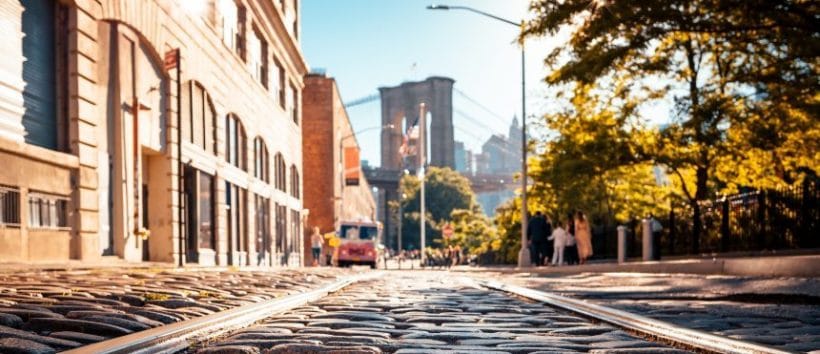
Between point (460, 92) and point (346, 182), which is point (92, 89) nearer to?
point (346, 182)

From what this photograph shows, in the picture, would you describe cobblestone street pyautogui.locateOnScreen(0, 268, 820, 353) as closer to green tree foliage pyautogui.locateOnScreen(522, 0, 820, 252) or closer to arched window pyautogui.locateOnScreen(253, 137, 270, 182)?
green tree foliage pyautogui.locateOnScreen(522, 0, 820, 252)

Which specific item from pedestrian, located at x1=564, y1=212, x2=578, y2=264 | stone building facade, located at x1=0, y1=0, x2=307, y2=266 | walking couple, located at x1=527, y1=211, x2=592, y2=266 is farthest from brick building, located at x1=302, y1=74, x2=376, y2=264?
pedestrian, located at x1=564, y1=212, x2=578, y2=264

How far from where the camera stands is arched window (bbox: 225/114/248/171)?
95.7ft

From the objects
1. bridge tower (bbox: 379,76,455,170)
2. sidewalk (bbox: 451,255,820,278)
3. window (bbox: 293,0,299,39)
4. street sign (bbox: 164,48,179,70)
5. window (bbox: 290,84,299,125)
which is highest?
bridge tower (bbox: 379,76,455,170)

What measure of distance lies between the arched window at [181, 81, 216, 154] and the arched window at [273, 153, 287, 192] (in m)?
12.9

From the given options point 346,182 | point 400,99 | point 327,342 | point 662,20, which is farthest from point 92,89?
point 400,99

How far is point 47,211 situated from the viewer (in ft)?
48.5

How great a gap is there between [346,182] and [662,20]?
58.9 m

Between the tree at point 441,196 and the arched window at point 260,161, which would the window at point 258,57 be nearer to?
the arched window at point 260,161

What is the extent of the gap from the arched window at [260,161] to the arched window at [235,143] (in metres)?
2.14

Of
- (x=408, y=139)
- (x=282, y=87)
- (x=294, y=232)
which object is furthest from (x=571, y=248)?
(x=408, y=139)

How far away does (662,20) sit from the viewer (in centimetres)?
1585

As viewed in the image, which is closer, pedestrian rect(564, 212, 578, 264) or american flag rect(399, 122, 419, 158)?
pedestrian rect(564, 212, 578, 264)

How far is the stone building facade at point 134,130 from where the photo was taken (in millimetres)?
14266
